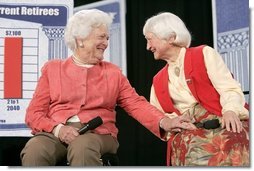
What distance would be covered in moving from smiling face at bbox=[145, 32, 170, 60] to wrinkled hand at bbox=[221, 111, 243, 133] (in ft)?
1.13

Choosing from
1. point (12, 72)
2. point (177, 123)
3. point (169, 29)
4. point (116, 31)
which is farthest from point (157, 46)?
point (12, 72)

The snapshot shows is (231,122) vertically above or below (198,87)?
below

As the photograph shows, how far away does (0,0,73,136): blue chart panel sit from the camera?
1936mm

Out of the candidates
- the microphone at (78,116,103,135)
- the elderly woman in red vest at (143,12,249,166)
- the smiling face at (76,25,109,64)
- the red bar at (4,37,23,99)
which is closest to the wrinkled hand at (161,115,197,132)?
the elderly woman in red vest at (143,12,249,166)

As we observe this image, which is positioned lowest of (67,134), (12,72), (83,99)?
(67,134)

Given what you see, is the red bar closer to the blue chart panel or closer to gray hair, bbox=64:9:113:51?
the blue chart panel

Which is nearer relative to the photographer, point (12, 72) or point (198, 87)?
point (198, 87)

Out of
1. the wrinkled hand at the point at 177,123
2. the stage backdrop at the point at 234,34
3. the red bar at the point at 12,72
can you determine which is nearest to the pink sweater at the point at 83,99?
the wrinkled hand at the point at 177,123

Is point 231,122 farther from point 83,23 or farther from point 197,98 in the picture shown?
point 83,23

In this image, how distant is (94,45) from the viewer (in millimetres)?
1842

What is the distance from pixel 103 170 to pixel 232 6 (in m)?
0.87

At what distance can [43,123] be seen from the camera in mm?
1748

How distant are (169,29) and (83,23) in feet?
1.10

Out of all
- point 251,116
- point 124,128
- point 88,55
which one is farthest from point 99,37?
point 251,116
